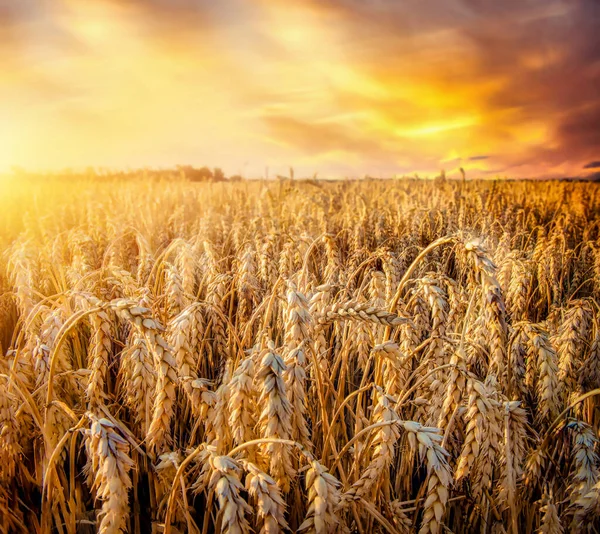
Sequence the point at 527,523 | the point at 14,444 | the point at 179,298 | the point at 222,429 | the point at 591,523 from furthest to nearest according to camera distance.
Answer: the point at 179,298
the point at 527,523
the point at 14,444
the point at 222,429
the point at 591,523

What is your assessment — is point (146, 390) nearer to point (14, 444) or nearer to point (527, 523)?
point (14, 444)

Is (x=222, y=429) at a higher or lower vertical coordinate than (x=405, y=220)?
lower

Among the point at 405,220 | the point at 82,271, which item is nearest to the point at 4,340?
the point at 82,271

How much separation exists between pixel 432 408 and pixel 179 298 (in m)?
1.41

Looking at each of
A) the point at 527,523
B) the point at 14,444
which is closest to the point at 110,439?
the point at 14,444

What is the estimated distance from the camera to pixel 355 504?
Answer: 1196 mm

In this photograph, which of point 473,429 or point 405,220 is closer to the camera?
point 473,429

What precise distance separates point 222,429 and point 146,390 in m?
0.35

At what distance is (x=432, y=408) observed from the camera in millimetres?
1646

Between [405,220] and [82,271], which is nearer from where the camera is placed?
[82,271]

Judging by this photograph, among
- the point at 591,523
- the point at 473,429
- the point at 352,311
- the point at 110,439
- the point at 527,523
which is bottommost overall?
the point at 527,523

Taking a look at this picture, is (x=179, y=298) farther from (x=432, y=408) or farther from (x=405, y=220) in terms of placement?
(x=405, y=220)

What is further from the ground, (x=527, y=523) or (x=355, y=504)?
(x=355, y=504)

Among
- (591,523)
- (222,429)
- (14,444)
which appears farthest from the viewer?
(14,444)
